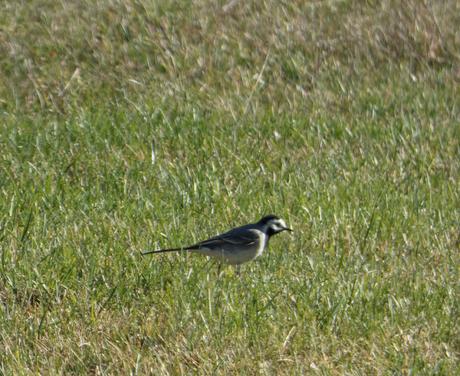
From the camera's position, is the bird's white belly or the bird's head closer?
the bird's white belly

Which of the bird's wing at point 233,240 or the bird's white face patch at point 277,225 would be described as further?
the bird's white face patch at point 277,225

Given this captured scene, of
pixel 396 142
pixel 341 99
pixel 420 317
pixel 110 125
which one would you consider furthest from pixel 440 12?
pixel 420 317

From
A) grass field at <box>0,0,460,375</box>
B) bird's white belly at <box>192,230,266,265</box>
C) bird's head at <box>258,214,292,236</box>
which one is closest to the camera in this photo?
grass field at <box>0,0,460,375</box>

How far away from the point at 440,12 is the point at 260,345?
684 centimetres

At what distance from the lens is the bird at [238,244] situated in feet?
21.4

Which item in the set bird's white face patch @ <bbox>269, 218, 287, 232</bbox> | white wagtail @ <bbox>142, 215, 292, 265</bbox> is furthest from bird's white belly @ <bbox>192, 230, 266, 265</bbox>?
bird's white face patch @ <bbox>269, 218, 287, 232</bbox>

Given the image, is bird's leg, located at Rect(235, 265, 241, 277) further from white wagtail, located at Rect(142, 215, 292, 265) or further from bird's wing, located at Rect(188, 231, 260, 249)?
bird's wing, located at Rect(188, 231, 260, 249)

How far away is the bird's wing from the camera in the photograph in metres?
6.54

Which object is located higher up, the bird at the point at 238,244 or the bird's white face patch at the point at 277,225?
the bird at the point at 238,244

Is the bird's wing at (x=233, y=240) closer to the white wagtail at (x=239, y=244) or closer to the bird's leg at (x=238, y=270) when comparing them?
the white wagtail at (x=239, y=244)

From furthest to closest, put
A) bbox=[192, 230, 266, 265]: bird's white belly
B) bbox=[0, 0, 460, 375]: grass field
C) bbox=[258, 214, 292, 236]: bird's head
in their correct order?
bbox=[258, 214, 292, 236]: bird's head → bbox=[192, 230, 266, 265]: bird's white belly → bbox=[0, 0, 460, 375]: grass field

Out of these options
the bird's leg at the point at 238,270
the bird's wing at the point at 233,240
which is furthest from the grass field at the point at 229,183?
the bird's wing at the point at 233,240

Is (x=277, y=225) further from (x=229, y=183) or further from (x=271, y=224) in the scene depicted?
(x=229, y=183)

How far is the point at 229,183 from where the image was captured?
322 inches
